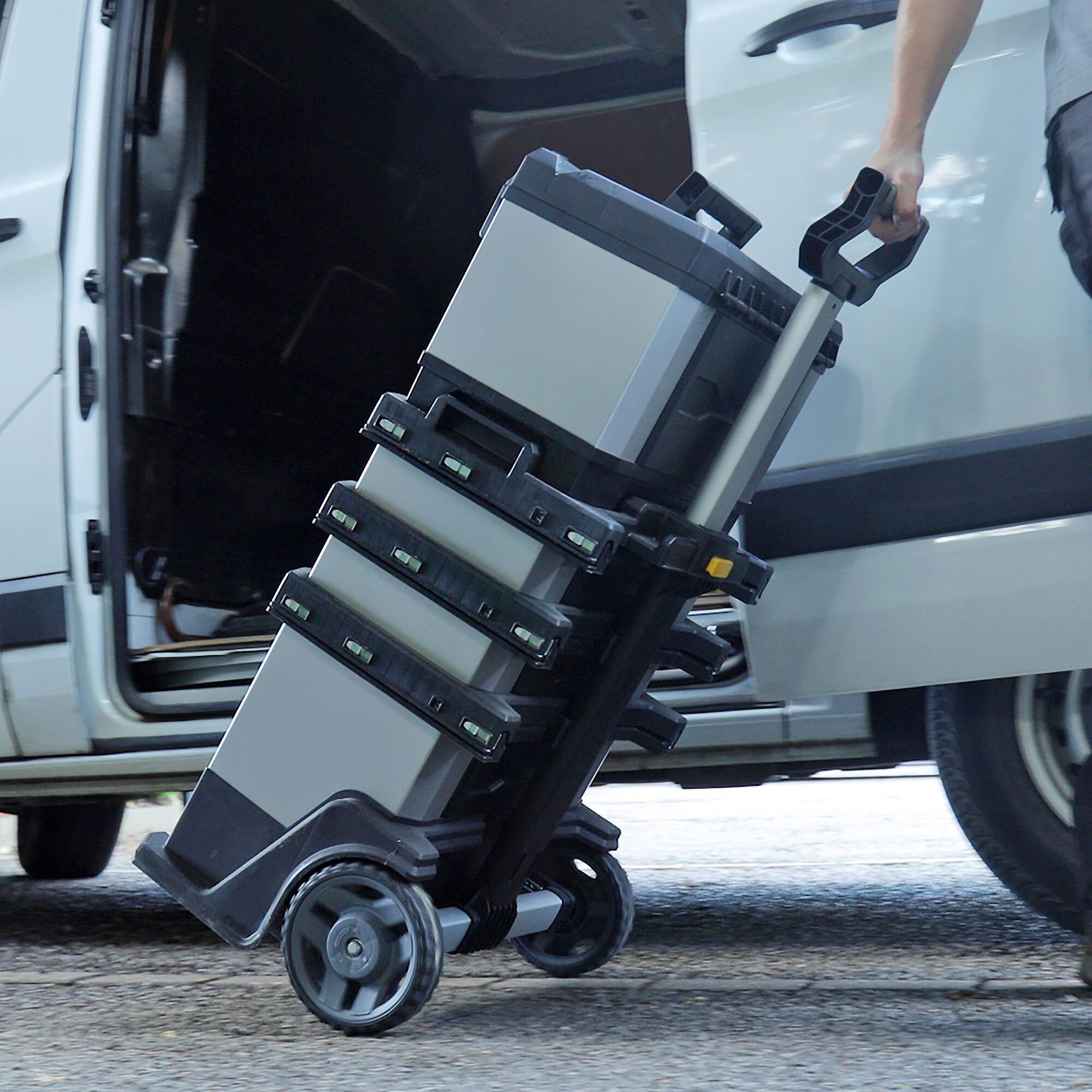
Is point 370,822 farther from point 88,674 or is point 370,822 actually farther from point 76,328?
point 76,328

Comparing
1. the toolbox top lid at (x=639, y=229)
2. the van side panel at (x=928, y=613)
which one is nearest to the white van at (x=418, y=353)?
the van side panel at (x=928, y=613)

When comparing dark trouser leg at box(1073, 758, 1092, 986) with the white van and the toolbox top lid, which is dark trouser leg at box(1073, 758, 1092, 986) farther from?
the toolbox top lid

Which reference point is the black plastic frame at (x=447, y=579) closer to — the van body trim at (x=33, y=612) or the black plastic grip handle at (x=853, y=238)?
the black plastic grip handle at (x=853, y=238)

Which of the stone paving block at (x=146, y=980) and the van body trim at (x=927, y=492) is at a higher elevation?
the van body trim at (x=927, y=492)

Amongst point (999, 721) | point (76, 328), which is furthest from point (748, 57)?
point (76, 328)

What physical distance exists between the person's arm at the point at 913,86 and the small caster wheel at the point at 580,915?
96 cm

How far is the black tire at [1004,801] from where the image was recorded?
189 centimetres

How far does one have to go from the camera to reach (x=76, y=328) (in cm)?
255


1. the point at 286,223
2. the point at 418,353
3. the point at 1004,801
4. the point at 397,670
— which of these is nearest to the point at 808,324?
the point at 397,670

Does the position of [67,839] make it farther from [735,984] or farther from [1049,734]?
[1049,734]

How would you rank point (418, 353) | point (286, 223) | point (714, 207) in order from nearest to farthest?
point (714, 207)
point (286, 223)
point (418, 353)

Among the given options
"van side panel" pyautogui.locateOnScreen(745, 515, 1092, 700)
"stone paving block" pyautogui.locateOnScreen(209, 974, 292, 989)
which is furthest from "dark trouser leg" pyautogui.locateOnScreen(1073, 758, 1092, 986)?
"stone paving block" pyautogui.locateOnScreen(209, 974, 292, 989)

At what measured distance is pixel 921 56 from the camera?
5.20 feet

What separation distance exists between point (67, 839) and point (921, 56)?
3314mm
